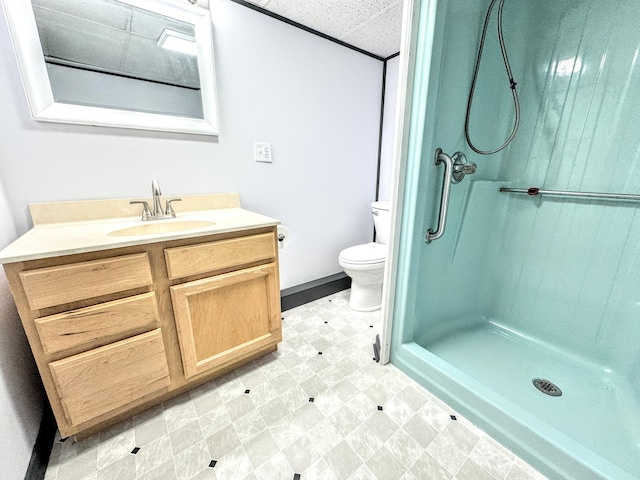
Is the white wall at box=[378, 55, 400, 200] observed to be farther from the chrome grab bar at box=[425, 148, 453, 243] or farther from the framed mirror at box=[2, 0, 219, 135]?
the framed mirror at box=[2, 0, 219, 135]

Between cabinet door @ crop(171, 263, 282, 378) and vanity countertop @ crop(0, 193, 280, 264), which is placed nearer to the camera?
vanity countertop @ crop(0, 193, 280, 264)

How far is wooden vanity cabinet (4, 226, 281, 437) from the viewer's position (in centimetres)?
79

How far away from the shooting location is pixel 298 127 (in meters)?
1.71

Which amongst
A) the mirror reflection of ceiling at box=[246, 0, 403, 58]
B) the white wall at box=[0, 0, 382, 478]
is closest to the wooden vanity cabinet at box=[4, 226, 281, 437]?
the white wall at box=[0, 0, 382, 478]

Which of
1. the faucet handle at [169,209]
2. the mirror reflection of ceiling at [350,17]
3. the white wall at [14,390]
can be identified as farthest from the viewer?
the mirror reflection of ceiling at [350,17]

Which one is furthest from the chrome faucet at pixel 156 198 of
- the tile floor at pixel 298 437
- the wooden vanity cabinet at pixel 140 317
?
the tile floor at pixel 298 437

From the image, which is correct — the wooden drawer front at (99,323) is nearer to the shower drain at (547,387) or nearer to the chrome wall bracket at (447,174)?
the chrome wall bracket at (447,174)

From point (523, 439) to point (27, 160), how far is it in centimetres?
219

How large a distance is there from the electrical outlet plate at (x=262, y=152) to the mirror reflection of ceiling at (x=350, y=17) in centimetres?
74

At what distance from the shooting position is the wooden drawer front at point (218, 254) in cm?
98

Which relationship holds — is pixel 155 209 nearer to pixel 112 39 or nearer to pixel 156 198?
pixel 156 198

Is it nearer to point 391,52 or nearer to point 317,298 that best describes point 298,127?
point 391,52

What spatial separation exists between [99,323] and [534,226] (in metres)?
2.03

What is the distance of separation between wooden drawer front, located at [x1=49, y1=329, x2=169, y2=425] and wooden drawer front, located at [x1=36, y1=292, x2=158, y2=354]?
0.13ft
